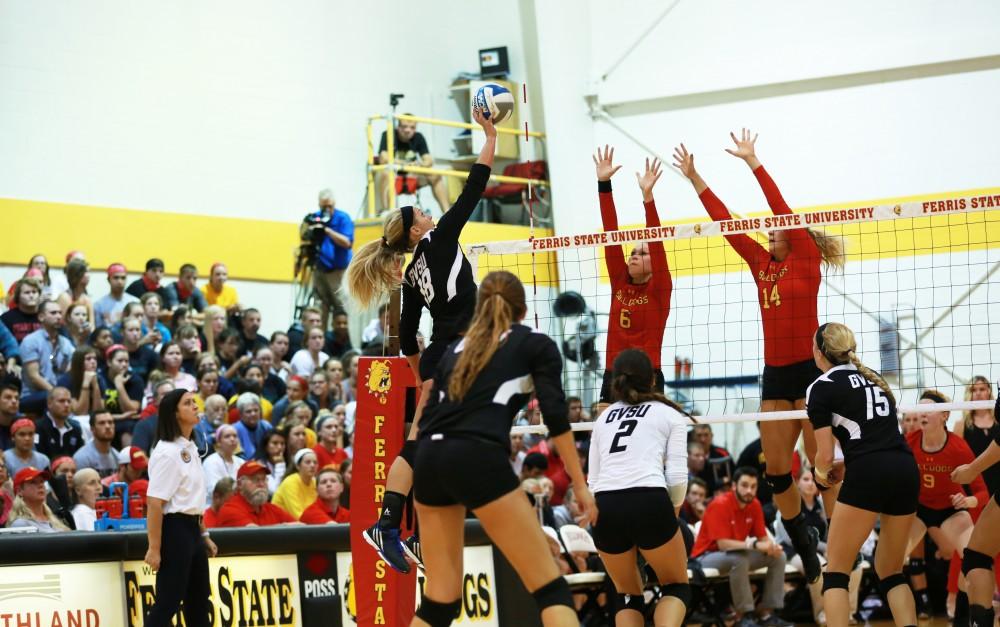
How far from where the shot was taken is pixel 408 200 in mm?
19953

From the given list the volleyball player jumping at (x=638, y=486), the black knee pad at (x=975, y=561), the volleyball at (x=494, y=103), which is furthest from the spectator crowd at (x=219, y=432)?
the black knee pad at (x=975, y=561)

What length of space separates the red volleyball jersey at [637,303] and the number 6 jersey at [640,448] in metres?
1.48

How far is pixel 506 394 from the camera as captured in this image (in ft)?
19.1

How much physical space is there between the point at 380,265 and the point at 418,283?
0.27m

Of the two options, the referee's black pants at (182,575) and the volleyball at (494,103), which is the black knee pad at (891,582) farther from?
the referee's black pants at (182,575)

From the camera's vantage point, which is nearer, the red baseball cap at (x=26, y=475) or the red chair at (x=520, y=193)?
the red baseball cap at (x=26, y=475)

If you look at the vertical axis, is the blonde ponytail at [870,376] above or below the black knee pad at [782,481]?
above

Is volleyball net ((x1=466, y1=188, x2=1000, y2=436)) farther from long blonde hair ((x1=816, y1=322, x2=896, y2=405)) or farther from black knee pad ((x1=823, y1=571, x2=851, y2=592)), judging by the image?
black knee pad ((x1=823, y1=571, x2=851, y2=592))

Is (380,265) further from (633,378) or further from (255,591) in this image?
(255,591)

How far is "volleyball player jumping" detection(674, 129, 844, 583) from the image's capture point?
8602 mm

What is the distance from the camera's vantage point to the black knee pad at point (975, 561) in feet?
26.3

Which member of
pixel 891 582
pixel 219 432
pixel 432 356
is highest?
pixel 432 356

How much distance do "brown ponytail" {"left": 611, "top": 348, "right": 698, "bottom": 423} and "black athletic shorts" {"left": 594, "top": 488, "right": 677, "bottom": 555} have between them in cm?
52

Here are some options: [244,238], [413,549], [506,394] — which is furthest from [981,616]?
[244,238]
